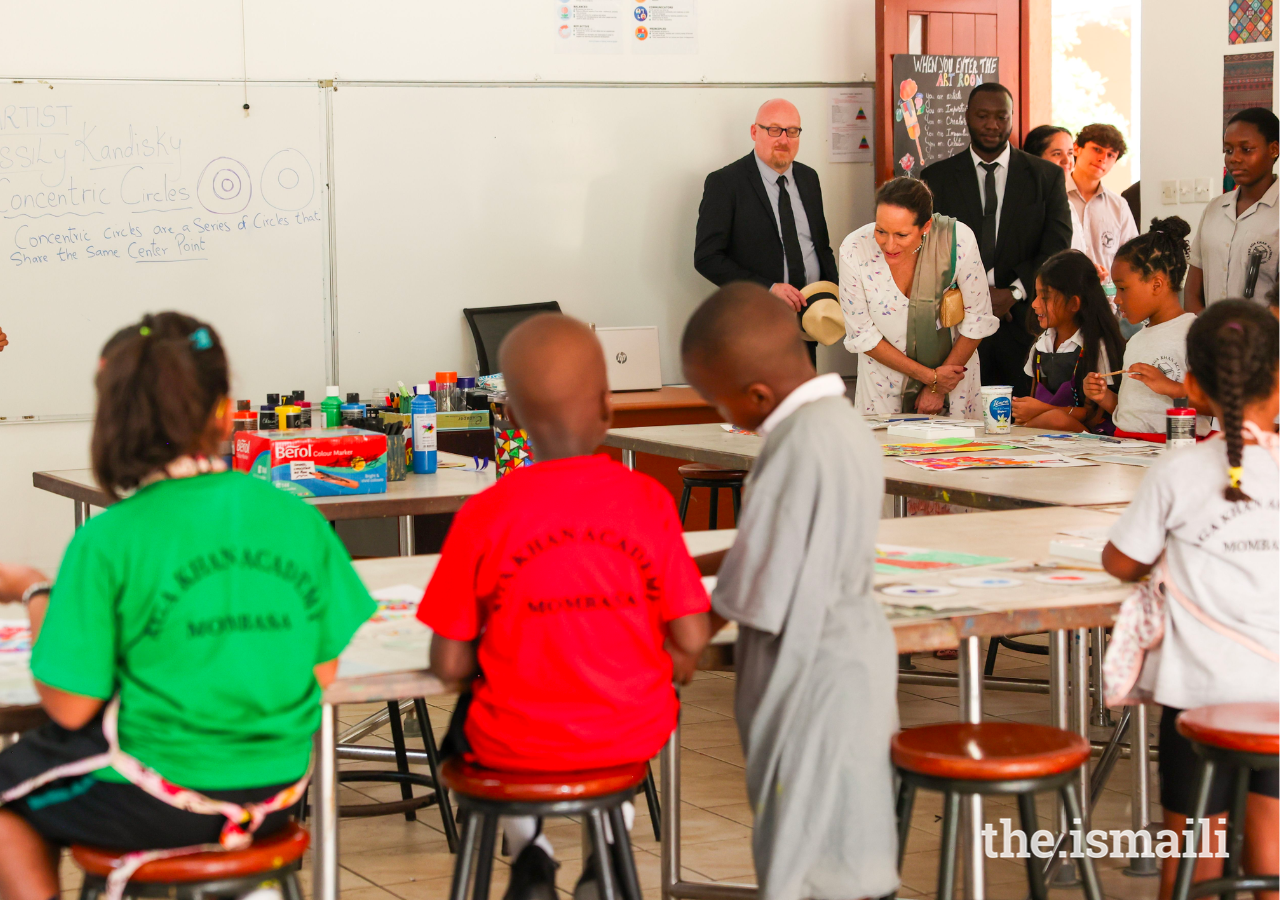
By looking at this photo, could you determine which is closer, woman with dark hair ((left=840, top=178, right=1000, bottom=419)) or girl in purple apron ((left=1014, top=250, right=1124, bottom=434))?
girl in purple apron ((left=1014, top=250, right=1124, bottom=434))

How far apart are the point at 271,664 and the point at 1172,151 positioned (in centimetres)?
578

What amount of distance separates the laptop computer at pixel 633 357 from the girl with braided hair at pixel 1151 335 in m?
2.69

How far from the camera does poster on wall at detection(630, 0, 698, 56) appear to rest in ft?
21.5

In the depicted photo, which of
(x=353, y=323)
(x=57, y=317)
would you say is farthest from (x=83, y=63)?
(x=353, y=323)

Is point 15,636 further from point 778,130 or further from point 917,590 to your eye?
point 778,130

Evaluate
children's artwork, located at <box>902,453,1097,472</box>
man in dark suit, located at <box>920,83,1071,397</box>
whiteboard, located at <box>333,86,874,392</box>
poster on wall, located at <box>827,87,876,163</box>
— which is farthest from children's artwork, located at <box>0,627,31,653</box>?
poster on wall, located at <box>827,87,876,163</box>

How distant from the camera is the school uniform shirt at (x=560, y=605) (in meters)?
1.68

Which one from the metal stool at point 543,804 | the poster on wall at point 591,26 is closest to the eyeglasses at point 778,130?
the poster on wall at point 591,26

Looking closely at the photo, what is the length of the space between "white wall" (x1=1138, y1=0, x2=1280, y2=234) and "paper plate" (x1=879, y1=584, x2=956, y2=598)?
4.78m

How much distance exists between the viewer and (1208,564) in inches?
79.5

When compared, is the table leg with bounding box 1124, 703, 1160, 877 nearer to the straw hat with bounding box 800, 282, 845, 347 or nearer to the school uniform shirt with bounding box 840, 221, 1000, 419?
the school uniform shirt with bounding box 840, 221, 1000, 419

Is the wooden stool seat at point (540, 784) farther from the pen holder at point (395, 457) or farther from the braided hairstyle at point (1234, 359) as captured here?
the pen holder at point (395, 457)

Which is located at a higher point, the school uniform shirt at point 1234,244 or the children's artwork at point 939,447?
the school uniform shirt at point 1234,244

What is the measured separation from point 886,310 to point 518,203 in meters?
2.21
